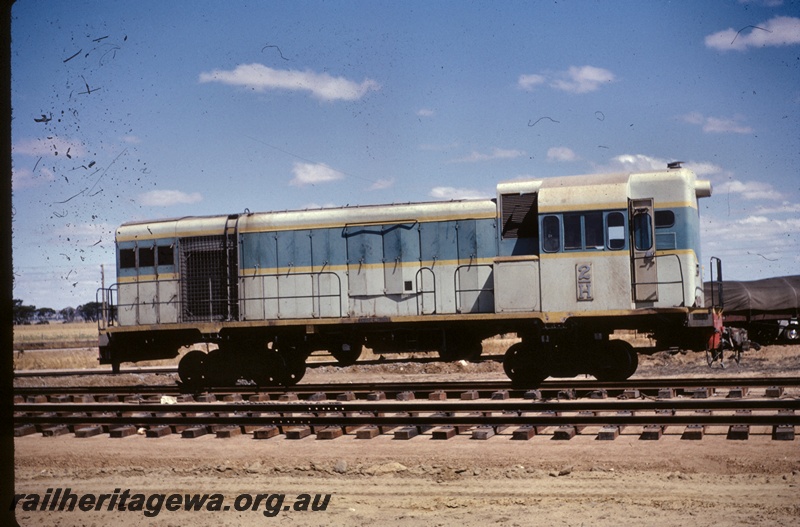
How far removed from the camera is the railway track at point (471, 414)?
8.38 metres

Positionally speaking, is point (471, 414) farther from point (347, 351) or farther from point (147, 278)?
point (147, 278)

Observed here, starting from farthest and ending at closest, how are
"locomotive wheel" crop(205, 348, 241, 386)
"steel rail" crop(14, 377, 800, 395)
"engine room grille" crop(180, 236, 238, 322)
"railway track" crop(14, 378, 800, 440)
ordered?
"engine room grille" crop(180, 236, 238, 322) → "locomotive wheel" crop(205, 348, 241, 386) → "steel rail" crop(14, 377, 800, 395) → "railway track" crop(14, 378, 800, 440)

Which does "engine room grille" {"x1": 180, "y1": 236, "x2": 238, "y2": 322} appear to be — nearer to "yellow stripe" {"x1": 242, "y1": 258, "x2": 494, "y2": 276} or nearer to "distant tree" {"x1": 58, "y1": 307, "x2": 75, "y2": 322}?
"yellow stripe" {"x1": 242, "y1": 258, "x2": 494, "y2": 276}

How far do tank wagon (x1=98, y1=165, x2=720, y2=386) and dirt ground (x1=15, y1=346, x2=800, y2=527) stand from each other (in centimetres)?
375

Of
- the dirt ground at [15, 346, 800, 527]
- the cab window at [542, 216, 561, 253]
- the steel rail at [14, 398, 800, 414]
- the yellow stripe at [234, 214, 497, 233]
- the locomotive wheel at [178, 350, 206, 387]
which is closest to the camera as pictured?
the dirt ground at [15, 346, 800, 527]

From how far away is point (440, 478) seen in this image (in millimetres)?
6637

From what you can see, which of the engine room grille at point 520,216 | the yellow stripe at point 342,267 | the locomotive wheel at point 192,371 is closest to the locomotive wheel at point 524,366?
the yellow stripe at point 342,267

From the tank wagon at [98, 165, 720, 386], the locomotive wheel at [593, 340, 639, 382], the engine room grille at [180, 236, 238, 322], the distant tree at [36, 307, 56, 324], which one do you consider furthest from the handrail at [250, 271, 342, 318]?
the distant tree at [36, 307, 56, 324]

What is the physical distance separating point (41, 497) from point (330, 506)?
2.85 m

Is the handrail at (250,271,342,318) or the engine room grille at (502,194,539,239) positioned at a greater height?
the engine room grille at (502,194,539,239)

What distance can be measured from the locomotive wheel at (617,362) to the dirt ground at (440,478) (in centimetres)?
376

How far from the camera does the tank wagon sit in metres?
11.9

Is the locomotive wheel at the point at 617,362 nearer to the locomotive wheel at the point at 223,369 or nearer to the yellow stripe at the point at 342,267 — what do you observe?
the yellow stripe at the point at 342,267

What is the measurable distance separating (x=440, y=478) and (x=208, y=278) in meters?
8.92
